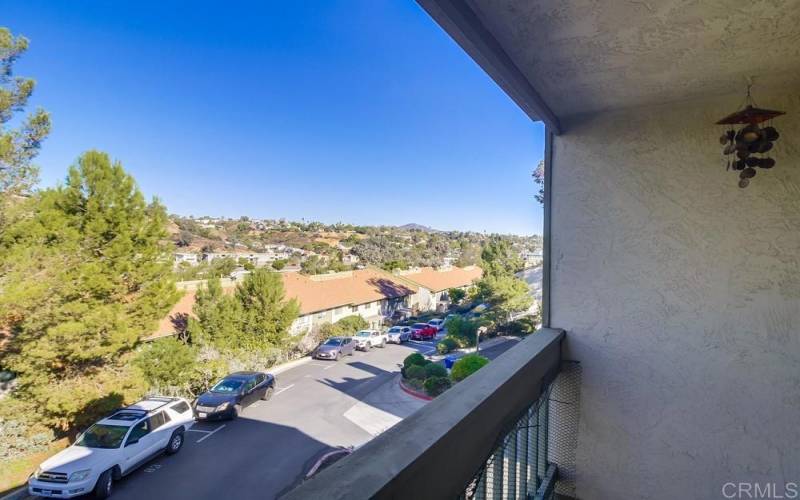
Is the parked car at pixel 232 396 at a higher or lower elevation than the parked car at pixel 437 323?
lower

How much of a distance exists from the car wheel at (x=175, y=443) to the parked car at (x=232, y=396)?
44cm

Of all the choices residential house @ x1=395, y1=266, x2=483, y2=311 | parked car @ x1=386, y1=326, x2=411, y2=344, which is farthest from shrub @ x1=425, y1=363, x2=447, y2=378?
parked car @ x1=386, y1=326, x2=411, y2=344

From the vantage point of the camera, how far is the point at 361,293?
5.67 meters

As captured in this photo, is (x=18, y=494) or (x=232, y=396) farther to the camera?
(x=232, y=396)

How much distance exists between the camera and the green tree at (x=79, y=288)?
175cm

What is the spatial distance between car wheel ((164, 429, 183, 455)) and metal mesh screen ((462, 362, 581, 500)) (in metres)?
1.63

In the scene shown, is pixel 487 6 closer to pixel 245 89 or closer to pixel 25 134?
pixel 25 134

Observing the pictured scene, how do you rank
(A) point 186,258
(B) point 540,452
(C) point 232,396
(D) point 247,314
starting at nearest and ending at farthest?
(B) point 540,452 → (C) point 232,396 → (A) point 186,258 → (D) point 247,314

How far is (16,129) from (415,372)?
2.86 metres

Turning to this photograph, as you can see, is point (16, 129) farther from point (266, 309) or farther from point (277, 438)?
point (266, 309)

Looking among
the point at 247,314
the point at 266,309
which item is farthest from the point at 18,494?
the point at 266,309

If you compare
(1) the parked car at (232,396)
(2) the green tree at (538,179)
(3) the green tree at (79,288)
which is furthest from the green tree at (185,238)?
(2) the green tree at (538,179)

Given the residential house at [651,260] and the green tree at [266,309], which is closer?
the residential house at [651,260]

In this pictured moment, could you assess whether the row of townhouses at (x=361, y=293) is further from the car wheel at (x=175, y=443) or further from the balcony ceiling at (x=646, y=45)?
the balcony ceiling at (x=646, y=45)
